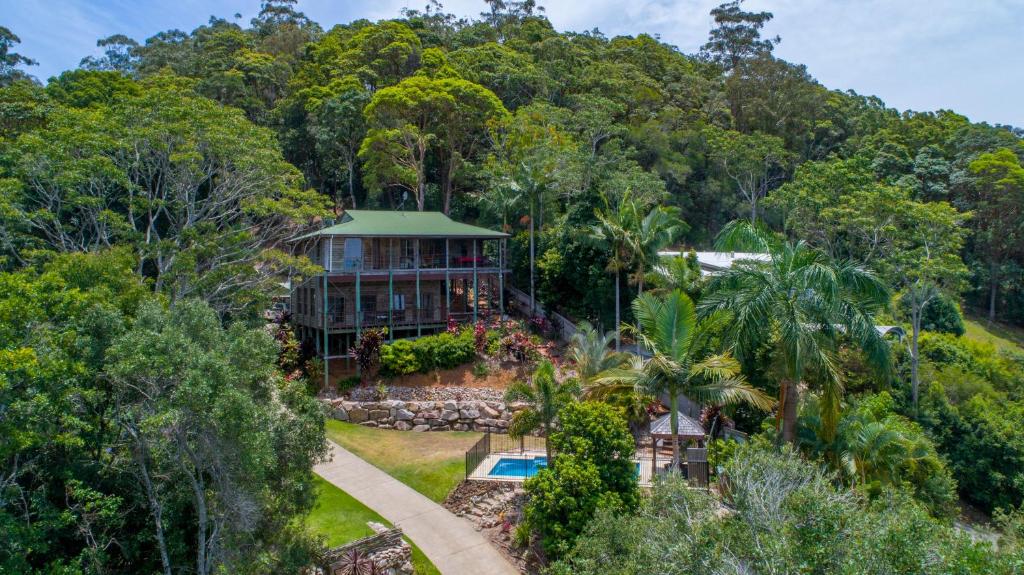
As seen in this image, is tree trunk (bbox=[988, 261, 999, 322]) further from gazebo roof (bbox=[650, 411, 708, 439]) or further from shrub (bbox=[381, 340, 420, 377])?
shrub (bbox=[381, 340, 420, 377])

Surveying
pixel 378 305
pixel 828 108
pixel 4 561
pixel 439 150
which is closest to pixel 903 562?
pixel 4 561

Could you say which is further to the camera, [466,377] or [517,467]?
[466,377]

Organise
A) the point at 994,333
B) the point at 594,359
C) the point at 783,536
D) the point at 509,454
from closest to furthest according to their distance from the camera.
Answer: the point at 783,536 < the point at 509,454 < the point at 594,359 < the point at 994,333

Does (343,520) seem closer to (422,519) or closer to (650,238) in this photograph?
(422,519)

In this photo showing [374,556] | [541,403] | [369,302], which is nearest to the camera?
[374,556]

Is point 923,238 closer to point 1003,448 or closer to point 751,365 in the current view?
point 1003,448

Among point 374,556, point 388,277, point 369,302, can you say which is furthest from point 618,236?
point 374,556

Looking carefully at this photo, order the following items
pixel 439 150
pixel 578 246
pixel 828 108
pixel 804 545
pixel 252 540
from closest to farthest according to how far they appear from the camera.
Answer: pixel 804 545 < pixel 252 540 < pixel 578 246 < pixel 439 150 < pixel 828 108

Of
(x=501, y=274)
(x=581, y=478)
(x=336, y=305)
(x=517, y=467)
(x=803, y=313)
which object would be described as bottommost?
(x=517, y=467)
